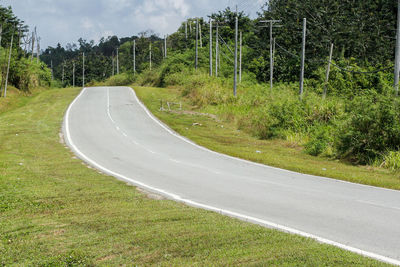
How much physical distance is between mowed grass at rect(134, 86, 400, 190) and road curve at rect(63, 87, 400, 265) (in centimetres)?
68

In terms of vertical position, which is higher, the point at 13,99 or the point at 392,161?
the point at 13,99

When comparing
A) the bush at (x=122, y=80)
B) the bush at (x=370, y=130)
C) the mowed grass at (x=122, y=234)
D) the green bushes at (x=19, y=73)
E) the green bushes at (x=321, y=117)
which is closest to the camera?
the mowed grass at (x=122, y=234)

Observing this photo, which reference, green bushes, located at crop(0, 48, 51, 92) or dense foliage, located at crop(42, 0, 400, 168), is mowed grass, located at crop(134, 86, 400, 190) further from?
green bushes, located at crop(0, 48, 51, 92)

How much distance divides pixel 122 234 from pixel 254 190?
4.86 meters

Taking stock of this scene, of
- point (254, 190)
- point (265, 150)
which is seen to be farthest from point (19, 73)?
point (254, 190)

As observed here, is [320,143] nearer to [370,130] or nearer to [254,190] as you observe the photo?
[370,130]

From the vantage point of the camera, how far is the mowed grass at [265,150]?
509 inches

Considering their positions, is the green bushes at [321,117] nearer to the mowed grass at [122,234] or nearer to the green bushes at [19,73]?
the mowed grass at [122,234]

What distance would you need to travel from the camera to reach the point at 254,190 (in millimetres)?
10477

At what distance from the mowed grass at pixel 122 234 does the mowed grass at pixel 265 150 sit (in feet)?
20.7

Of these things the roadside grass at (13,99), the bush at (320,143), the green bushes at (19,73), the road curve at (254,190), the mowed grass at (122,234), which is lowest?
the road curve at (254,190)

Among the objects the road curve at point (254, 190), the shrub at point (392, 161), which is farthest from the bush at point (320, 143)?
the road curve at point (254, 190)

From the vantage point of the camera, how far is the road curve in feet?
22.5

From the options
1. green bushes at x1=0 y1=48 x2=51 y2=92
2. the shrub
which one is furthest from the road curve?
green bushes at x1=0 y1=48 x2=51 y2=92
